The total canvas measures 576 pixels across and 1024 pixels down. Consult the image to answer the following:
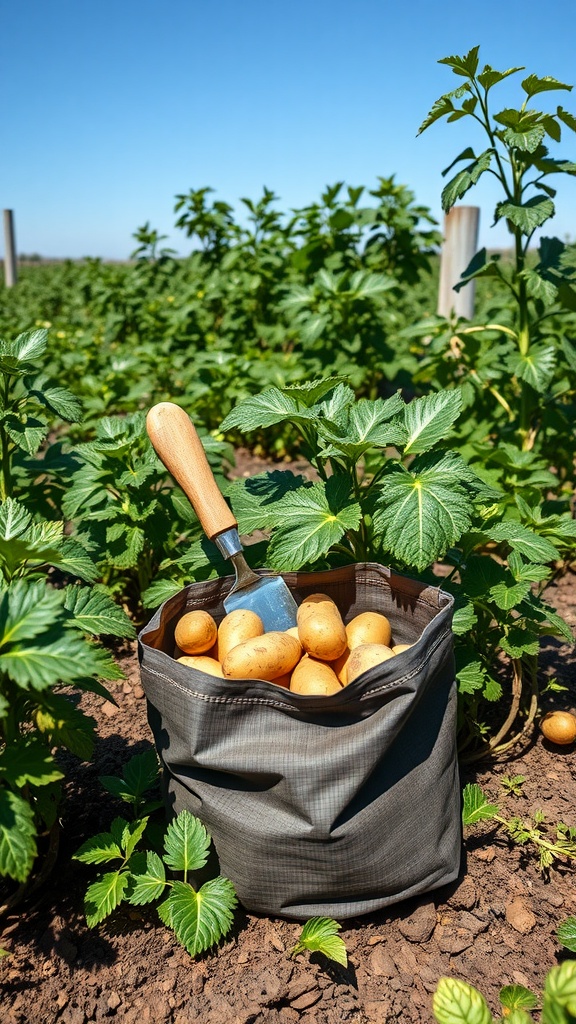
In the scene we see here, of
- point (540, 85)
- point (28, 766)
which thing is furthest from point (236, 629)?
point (540, 85)

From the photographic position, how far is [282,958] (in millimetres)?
1701

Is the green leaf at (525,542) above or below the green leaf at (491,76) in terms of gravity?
below

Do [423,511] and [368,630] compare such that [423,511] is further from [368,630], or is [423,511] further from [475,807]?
[475,807]

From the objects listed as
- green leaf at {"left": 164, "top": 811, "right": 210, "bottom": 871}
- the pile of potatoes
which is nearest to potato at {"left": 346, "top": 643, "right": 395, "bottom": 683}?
the pile of potatoes

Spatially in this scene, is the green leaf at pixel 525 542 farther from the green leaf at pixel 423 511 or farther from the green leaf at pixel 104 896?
the green leaf at pixel 104 896

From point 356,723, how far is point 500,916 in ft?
2.19

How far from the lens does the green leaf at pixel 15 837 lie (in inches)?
53.6

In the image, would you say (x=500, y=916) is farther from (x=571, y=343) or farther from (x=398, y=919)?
(x=571, y=343)

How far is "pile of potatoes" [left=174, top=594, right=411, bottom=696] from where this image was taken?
5.77ft

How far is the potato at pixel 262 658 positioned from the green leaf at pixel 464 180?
1.95 meters

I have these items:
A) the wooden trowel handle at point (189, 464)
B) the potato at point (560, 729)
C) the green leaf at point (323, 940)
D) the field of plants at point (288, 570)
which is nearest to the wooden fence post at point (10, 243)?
the field of plants at point (288, 570)

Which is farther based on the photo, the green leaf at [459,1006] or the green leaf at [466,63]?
the green leaf at [466,63]

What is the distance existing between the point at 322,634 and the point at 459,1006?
800mm

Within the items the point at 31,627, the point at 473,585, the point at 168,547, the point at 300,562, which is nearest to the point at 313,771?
the point at 300,562
